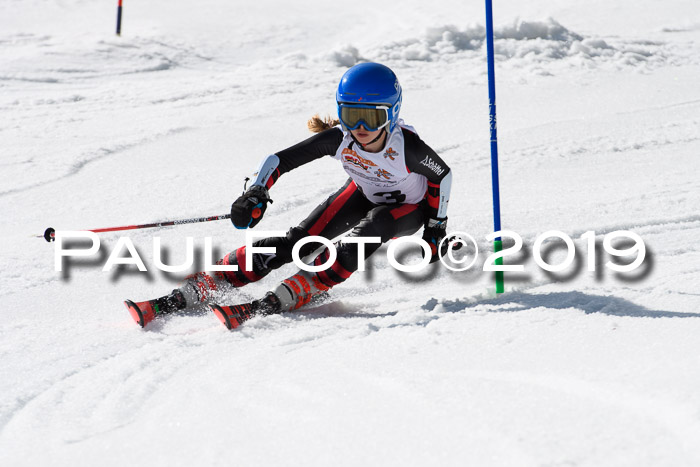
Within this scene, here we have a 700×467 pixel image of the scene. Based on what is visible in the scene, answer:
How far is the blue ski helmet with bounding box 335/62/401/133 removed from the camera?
12.5 ft

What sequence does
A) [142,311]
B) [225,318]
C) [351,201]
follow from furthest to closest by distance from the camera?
[351,201] → [142,311] → [225,318]

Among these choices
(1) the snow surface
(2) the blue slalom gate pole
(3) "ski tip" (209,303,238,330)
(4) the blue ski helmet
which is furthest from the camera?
(2) the blue slalom gate pole

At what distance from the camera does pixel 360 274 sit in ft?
15.1

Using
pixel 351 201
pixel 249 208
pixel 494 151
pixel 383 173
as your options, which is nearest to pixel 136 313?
pixel 249 208

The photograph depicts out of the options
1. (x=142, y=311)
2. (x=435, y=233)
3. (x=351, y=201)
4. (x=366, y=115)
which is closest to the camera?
(x=142, y=311)

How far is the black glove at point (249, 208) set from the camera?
379 centimetres

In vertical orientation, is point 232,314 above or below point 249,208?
below

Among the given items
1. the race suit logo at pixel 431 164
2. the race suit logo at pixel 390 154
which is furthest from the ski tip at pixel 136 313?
the race suit logo at pixel 431 164

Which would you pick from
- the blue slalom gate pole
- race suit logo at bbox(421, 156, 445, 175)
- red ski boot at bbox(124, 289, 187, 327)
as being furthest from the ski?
the blue slalom gate pole

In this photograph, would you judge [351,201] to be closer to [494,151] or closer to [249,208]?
[249,208]

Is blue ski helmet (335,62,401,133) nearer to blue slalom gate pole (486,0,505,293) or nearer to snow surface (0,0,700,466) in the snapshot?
blue slalom gate pole (486,0,505,293)

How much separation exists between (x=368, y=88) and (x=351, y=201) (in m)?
0.79

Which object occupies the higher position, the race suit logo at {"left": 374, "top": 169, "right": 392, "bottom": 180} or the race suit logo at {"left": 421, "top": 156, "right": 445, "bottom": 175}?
the race suit logo at {"left": 421, "top": 156, "right": 445, "bottom": 175}

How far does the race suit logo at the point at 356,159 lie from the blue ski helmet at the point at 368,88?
0.26 meters
